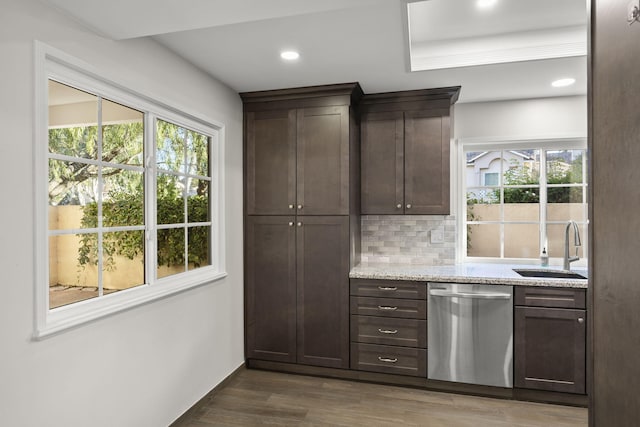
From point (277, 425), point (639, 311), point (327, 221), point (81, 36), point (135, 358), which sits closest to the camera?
point (639, 311)

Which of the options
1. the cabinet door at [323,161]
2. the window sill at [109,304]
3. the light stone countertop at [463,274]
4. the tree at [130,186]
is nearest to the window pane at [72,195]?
the tree at [130,186]

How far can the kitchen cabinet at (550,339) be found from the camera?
2807mm

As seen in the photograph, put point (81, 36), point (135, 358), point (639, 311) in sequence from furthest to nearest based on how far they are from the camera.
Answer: point (135, 358) → point (81, 36) → point (639, 311)

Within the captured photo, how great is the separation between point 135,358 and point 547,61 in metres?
3.19

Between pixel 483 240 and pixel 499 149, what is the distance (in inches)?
34.3

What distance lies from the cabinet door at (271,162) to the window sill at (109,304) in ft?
2.85

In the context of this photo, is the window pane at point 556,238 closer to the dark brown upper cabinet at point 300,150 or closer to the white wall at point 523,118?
the white wall at point 523,118

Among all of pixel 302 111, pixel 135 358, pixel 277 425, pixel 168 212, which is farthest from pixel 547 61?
pixel 135 358

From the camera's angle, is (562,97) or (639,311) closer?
(639,311)

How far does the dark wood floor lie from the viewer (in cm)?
261

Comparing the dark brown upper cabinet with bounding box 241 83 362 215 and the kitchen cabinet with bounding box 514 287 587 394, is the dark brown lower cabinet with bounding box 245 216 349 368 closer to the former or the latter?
the dark brown upper cabinet with bounding box 241 83 362 215

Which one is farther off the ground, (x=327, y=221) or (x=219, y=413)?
(x=327, y=221)

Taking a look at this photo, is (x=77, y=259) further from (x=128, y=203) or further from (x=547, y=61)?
(x=547, y=61)

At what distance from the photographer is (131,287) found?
7.44ft
